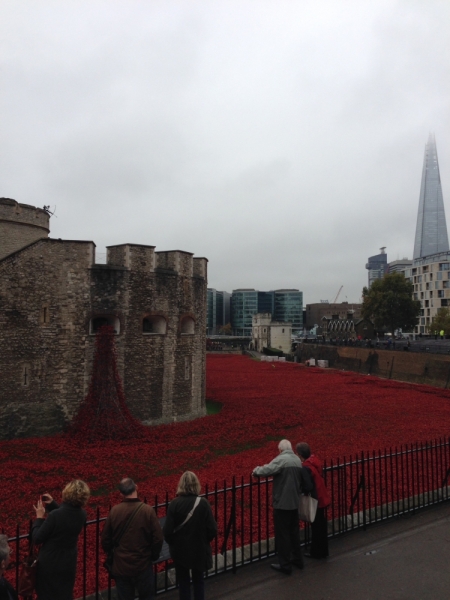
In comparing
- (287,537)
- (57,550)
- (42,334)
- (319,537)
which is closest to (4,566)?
(57,550)

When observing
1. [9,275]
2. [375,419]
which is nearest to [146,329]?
[9,275]

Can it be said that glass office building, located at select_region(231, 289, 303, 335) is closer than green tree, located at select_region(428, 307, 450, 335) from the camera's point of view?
No

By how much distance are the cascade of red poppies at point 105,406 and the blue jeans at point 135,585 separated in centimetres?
1106

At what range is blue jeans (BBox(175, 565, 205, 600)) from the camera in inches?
186

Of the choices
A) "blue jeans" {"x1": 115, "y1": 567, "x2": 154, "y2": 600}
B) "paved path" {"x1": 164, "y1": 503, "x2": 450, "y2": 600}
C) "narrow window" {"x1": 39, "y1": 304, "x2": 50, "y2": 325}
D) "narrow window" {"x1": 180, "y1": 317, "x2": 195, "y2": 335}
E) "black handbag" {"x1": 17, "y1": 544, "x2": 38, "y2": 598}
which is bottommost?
"paved path" {"x1": 164, "y1": 503, "x2": 450, "y2": 600}

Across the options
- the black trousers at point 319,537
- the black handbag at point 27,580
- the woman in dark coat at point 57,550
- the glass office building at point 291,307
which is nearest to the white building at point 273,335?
the black trousers at point 319,537

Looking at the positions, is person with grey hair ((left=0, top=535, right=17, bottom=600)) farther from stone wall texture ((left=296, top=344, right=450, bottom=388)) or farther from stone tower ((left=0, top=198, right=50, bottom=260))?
stone wall texture ((left=296, top=344, right=450, bottom=388))

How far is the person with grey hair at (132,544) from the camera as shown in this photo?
173 inches

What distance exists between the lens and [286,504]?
223 inches

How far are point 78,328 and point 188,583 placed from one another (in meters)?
12.6

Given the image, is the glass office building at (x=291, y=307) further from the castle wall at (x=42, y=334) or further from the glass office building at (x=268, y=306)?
the castle wall at (x=42, y=334)

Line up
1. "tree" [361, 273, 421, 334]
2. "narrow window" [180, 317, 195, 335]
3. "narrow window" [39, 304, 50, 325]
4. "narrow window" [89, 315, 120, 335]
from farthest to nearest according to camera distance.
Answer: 1. "tree" [361, 273, 421, 334]
2. "narrow window" [180, 317, 195, 335]
3. "narrow window" [89, 315, 120, 335]
4. "narrow window" [39, 304, 50, 325]

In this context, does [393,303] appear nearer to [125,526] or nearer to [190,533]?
[190,533]

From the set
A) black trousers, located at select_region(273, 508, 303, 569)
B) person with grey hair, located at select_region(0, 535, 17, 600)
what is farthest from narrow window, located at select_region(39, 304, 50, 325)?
person with grey hair, located at select_region(0, 535, 17, 600)
